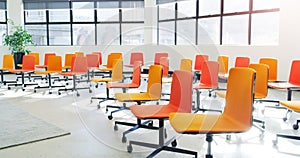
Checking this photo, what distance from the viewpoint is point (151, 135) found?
3.48 metres

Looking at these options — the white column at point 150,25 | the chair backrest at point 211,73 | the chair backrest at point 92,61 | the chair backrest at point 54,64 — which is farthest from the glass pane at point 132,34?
the chair backrest at point 211,73

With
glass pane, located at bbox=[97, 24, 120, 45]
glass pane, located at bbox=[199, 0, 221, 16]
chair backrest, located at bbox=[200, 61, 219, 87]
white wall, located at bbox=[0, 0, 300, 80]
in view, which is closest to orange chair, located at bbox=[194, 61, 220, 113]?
chair backrest, located at bbox=[200, 61, 219, 87]

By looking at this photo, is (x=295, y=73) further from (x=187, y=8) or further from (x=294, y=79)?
(x=187, y=8)

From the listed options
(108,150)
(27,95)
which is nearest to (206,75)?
(108,150)

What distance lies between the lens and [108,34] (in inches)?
396

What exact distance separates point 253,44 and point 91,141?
5105mm

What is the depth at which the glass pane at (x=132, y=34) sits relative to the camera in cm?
986

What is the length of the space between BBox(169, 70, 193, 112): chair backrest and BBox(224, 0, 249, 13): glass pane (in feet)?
16.3

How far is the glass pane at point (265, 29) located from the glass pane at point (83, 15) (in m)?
5.41

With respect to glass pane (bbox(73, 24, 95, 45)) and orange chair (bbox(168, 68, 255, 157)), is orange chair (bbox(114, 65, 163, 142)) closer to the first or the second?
orange chair (bbox(168, 68, 255, 157))

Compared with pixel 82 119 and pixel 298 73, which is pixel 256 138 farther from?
pixel 82 119

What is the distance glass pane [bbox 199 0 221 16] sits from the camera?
7.85 metres

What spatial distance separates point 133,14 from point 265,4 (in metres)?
4.42

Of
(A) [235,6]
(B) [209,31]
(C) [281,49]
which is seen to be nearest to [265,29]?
(C) [281,49]
